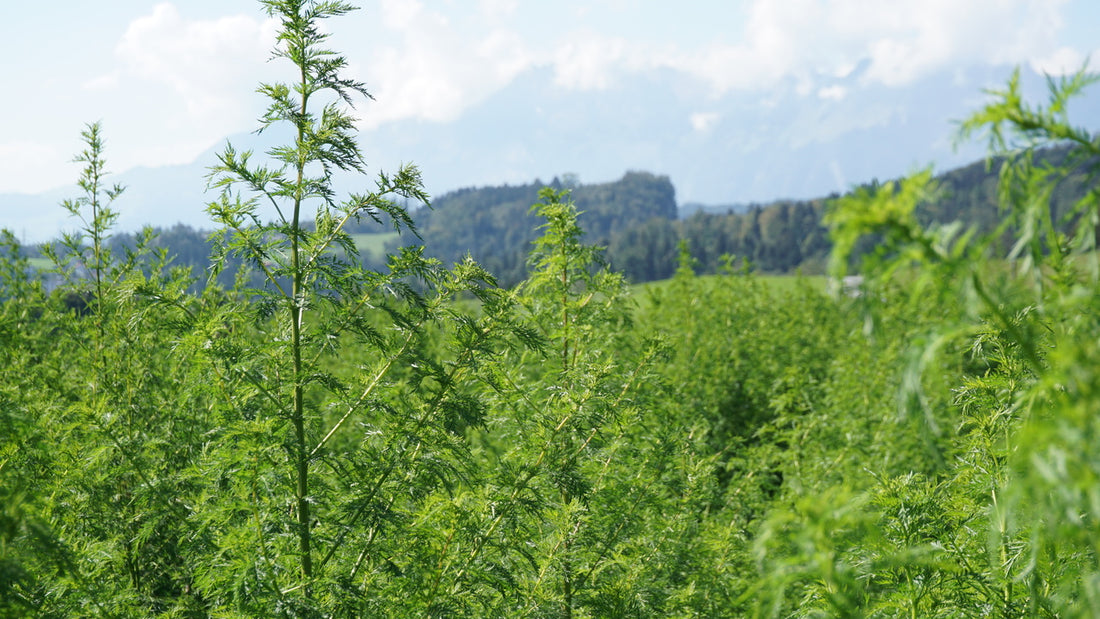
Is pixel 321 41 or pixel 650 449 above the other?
pixel 321 41

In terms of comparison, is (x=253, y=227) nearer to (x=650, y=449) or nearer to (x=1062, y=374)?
(x=650, y=449)

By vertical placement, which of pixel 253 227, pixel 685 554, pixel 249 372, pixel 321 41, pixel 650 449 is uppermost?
pixel 321 41

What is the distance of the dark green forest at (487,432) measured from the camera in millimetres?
1504

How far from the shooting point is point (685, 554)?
4.95 m

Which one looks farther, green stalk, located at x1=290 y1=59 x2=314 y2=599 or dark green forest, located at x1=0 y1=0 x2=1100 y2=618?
green stalk, located at x1=290 y1=59 x2=314 y2=599

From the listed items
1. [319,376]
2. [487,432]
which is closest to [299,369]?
[319,376]

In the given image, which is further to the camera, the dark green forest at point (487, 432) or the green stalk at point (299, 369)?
the green stalk at point (299, 369)

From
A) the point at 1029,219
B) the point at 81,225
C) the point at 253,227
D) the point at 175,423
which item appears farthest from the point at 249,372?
the point at 81,225

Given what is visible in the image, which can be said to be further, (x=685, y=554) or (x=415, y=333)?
(x=685, y=554)

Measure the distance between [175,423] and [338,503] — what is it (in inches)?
101

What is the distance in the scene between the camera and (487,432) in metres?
4.15

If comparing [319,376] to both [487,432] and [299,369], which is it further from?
[487,432]

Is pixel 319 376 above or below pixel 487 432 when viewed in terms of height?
above

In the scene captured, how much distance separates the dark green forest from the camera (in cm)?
150
